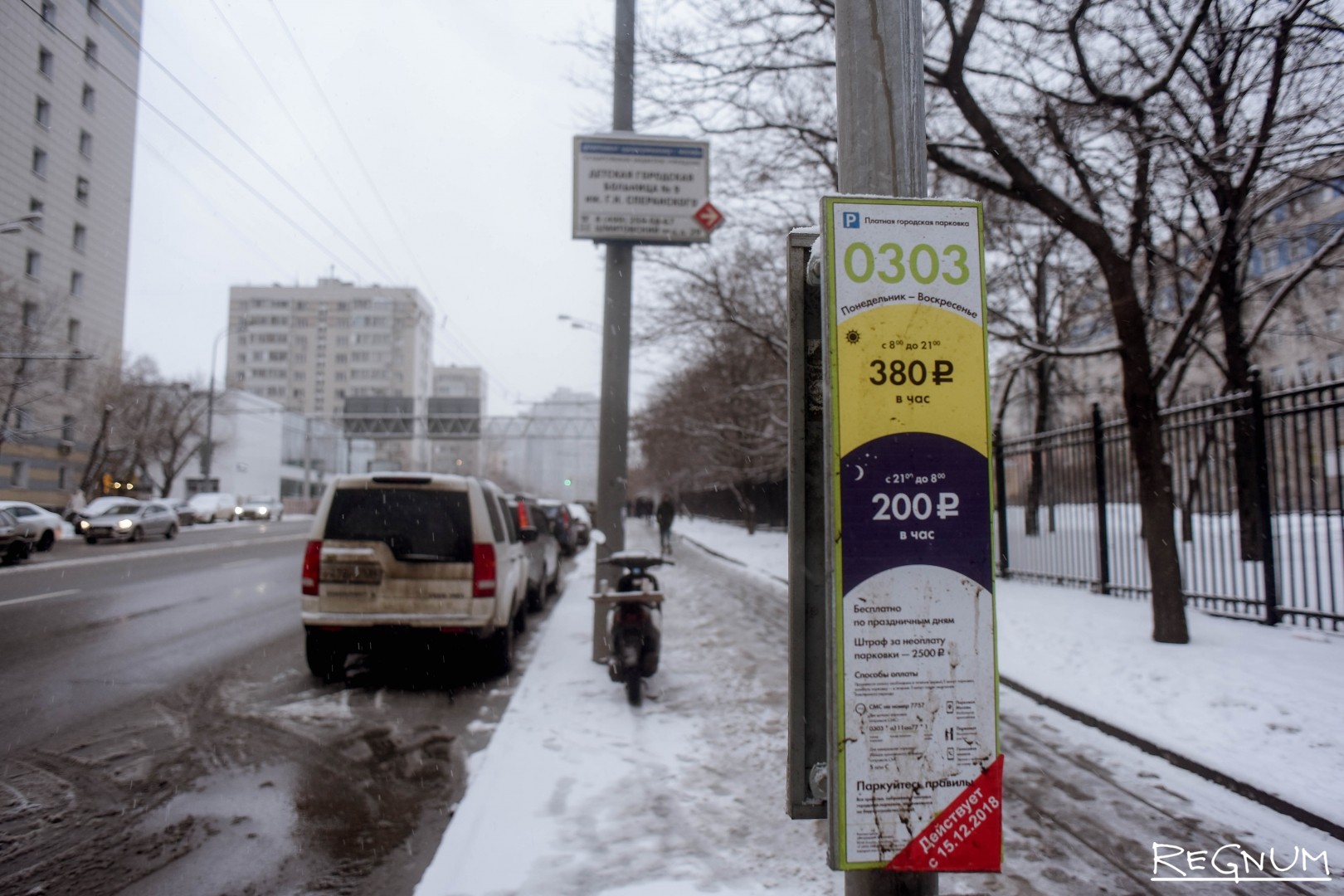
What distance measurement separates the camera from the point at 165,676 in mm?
7266

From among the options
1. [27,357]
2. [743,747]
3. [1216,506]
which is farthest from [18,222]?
[1216,506]

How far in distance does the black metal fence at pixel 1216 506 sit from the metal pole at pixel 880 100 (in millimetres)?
7108

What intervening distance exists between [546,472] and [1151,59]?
258 feet

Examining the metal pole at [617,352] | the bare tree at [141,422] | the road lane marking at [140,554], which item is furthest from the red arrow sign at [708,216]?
the bare tree at [141,422]

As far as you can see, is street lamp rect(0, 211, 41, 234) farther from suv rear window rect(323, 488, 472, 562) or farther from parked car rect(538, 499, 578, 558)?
parked car rect(538, 499, 578, 558)

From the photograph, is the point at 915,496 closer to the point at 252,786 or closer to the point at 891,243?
the point at 891,243

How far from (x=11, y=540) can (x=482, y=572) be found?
1483 centimetres

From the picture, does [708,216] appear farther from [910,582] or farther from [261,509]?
[261,509]

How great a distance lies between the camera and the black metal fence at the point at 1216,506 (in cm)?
759

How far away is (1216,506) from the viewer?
10781 mm

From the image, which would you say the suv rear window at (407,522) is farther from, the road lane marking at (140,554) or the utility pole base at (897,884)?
the road lane marking at (140,554)

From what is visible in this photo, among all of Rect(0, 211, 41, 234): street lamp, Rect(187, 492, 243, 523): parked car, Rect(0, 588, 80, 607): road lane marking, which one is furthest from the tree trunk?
Rect(187, 492, 243, 523): parked car

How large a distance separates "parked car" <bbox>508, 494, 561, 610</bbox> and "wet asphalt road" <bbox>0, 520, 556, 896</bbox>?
2.98 m

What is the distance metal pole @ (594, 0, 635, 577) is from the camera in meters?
8.15
